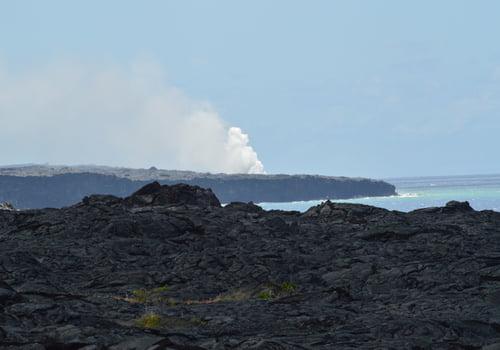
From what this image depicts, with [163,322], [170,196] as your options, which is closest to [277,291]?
[163,322]

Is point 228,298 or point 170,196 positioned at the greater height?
point 170,196

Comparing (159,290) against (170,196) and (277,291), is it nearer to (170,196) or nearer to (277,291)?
(277,291)

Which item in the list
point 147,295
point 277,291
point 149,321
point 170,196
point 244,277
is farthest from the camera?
point 170,196

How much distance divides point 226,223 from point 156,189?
13.6 meters

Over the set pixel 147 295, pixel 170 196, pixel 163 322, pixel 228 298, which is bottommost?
pixel 147 295

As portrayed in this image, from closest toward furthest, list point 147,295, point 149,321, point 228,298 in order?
point 149,321
point 228,298
point 147,295

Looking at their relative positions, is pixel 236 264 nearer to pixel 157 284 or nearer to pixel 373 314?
pixel 157 284

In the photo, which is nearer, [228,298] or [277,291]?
[228,298]

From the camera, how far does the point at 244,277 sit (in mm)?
31688

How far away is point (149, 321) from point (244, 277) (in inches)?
422

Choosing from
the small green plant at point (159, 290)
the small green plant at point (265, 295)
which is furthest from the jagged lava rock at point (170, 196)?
the small green plant at point (265, 295)

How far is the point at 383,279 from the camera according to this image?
30.1 meters

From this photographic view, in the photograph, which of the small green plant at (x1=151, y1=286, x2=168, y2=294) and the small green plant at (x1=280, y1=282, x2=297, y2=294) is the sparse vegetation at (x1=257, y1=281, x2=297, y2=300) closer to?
the small green plant at (x1=280, y1=282, x2=297, y2=294)

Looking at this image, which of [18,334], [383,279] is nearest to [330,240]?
[383,279]
